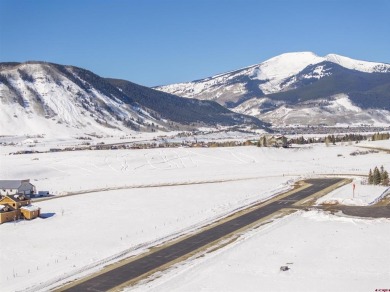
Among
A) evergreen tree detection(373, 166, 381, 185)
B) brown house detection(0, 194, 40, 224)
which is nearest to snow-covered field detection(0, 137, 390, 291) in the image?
brown house detection(0, 194, 40, 224)

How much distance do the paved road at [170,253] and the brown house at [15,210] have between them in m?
21.5

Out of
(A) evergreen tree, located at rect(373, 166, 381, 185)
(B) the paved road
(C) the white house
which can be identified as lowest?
(B) the paved road

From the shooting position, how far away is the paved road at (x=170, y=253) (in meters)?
36.7

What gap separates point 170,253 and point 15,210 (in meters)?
24.3

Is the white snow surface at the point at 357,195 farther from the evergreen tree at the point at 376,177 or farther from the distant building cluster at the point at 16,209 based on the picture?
the distant building cluster at the point at 16,209

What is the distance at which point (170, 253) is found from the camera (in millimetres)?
44031

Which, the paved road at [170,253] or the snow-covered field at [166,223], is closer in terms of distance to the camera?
the paved road at [170,253]

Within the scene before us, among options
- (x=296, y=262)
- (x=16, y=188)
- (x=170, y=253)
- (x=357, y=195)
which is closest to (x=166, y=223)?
(x=170, y=253)

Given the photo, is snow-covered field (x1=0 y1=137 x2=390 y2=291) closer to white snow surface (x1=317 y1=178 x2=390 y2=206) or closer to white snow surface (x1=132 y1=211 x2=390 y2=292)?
white snow surface (x1=132 y1=211 x2=390 y2=292)

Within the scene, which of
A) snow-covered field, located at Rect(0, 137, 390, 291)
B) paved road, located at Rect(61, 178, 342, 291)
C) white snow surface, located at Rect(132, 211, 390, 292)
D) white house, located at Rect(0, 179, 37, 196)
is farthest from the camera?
white house, located at Rect(0, 179, 37, 196)

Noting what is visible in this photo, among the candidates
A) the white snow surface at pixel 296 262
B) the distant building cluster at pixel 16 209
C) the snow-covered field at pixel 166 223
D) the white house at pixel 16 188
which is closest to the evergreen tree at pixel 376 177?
the snow-covered field at pixel 166 223

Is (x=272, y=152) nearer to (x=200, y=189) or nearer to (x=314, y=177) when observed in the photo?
(x=314, y=177)

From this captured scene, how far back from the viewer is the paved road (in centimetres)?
3672

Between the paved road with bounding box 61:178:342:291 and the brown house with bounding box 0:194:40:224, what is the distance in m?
21.5
